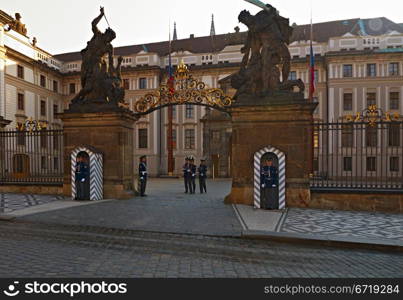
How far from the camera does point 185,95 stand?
1323 centimetres

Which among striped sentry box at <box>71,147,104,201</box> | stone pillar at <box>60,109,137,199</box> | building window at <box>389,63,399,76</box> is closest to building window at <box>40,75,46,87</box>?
stone pillar at <box>60,109,137,199</box>

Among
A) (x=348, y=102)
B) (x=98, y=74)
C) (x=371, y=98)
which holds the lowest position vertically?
(x=98, y=74)

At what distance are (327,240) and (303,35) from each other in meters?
38.4

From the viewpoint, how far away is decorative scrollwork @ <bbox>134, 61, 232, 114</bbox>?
12773 millimetres

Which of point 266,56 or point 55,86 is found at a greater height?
point 55,86

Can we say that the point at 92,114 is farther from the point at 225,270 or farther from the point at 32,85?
the point at 32,85

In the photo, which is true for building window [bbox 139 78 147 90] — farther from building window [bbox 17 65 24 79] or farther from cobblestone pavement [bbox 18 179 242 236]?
cobblestone pavement [bbox 18 179 242 236]

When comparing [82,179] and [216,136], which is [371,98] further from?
[82,179]

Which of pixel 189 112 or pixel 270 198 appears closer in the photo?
pixel 270 198

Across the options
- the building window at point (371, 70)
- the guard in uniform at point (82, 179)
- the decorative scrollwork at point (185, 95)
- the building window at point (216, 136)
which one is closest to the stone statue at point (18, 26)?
the building window at point (216, 136)

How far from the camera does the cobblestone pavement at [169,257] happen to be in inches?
194

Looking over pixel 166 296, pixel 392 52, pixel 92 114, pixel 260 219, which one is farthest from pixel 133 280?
pixel 392 52

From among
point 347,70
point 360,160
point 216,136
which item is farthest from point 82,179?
point 347,70

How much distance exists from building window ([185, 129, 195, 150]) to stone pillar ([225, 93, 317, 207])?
29031mm
